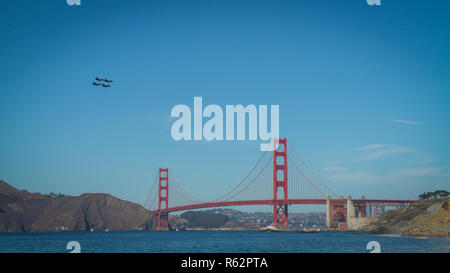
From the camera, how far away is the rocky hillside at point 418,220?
60.0 m

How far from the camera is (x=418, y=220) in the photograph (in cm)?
6712

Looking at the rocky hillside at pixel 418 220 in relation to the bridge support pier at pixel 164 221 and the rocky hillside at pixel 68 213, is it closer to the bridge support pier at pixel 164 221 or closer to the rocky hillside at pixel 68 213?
the bridge support pier at pixel 164 221

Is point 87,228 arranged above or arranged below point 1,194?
below

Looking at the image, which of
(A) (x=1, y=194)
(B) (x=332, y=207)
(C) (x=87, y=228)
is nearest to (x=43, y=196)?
(A) (x=1, y=194)

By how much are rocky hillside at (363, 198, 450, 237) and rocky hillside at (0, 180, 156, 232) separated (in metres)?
71.9

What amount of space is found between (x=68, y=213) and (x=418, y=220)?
9854cm

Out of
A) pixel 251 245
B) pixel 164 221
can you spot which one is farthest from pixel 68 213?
pixel 251 245

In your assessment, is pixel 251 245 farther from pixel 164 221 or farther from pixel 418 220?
pixel 164 221

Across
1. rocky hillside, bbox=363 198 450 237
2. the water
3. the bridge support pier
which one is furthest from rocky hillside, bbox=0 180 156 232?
rocky hillside, bbox=363 198 450 237
